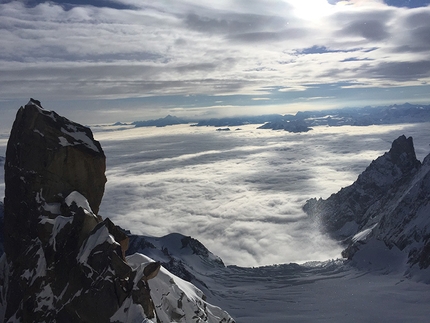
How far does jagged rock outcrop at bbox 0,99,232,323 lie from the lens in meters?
33.5

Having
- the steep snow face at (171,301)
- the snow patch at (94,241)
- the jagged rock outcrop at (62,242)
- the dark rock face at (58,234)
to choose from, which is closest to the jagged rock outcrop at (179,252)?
the steep snow face at (171,301)

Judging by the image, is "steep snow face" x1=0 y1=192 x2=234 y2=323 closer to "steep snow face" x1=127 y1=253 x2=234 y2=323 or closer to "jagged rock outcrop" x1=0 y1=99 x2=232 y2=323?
"jagged rock outcrop" x1=0 y1=99 x2=232 y2=323

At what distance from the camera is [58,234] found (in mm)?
36156

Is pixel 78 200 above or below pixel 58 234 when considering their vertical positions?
above

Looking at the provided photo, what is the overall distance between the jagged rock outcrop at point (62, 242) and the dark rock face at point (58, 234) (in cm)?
9

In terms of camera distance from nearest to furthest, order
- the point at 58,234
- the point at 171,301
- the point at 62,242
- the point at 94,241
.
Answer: the point at 94,241 → the point at 62,242 → the point at 58,234 → the point at 171,301

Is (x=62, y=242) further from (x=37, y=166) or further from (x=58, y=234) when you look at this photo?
(x=37, y=166)

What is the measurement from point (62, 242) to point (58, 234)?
0.93m

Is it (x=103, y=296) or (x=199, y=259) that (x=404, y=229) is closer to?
(x=199, y=259)

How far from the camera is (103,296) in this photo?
33.0 metres

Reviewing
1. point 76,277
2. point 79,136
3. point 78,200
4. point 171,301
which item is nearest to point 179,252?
point 171,301

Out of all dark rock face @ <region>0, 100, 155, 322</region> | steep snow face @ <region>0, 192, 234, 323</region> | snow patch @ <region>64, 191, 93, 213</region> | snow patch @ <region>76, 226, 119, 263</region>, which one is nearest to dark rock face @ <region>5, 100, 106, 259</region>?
dark rock face @ <region>0, 100, 155, 322</region>

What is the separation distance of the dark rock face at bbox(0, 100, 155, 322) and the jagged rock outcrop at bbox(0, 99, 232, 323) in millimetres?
87

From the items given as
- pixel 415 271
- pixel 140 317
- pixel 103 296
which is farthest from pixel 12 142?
pixel 415 271
